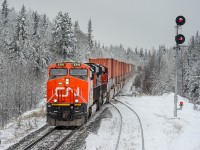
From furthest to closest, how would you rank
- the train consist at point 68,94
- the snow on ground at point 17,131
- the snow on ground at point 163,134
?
the train consist at point 68,94, the snow on ground at point 17,131, the snow on ground at point 163,134

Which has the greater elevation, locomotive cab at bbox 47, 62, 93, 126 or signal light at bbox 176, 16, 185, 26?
signal light at bbox 176, 16, 185, 26

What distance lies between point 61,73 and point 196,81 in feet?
196

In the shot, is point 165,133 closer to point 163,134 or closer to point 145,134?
point 163,134

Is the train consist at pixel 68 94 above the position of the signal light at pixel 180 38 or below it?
below

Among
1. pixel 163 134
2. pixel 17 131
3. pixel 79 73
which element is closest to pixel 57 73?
pixel 79 73

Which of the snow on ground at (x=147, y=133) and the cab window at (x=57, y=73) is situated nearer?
the snow on ground at (x=147, y=133)

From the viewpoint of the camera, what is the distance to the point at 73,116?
14648 mm

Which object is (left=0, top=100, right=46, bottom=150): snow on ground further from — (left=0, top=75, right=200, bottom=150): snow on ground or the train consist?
the train consist

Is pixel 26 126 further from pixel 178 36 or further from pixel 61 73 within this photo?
pixel 178 36

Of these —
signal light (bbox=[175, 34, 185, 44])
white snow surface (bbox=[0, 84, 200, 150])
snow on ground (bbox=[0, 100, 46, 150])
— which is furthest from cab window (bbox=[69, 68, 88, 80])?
signal light (bbox=[175, 34, 185, 44])

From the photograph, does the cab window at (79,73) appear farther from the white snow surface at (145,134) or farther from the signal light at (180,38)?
the signal light at (180,38)

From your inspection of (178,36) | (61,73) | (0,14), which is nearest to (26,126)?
(61,73)

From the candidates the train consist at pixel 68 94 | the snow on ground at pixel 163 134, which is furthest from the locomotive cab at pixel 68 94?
the snow on ground at pixel 163 134

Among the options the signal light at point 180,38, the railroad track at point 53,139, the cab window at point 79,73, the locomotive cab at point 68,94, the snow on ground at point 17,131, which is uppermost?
the signal light at point 180,38
